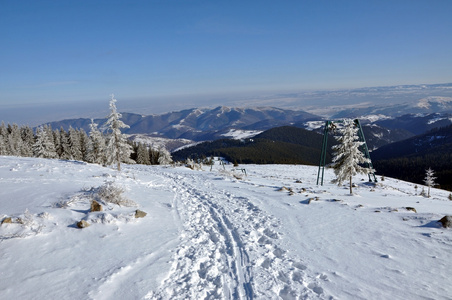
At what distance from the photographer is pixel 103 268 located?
6043 millimetres

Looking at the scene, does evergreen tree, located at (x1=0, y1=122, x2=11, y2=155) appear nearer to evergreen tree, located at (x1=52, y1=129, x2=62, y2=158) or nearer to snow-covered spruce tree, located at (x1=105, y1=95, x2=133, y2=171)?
evergreen tree, located at (x1=52, y1=129, x2=62, y2=158)

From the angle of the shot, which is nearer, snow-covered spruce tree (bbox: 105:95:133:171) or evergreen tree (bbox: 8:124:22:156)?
snow-covered spruce tree (bbox: 105:95:133:171)

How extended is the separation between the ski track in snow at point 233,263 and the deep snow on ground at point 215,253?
3 centimetres

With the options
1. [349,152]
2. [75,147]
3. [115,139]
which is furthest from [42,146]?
[349,152]

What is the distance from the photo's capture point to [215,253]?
716 cm

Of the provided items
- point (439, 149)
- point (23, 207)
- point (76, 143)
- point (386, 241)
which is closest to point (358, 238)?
point (386, 241)

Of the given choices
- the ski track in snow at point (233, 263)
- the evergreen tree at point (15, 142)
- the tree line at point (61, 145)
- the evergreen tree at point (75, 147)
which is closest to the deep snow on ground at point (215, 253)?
the ski track in snow at point (233, 263)

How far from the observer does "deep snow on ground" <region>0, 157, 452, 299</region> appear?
5.27 metres

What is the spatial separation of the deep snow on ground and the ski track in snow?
29 mm

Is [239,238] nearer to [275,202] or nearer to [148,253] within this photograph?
[148,253]

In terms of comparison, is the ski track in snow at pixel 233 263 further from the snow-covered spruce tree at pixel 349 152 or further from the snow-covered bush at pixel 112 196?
the snow-covered spruce tree at pixel 349 152

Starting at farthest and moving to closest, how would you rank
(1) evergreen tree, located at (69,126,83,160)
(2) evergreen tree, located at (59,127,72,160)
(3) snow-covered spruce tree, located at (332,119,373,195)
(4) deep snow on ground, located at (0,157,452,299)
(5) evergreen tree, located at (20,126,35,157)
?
(2) evergreen tree, located at (59,127,72,160), (5) evergreen tree, located at (20,126,35,157), (1) evergreen tree, located at (69,126,83,160), (3) snow-covered spruce tree, located at (332,119,373,195), (4) deep snow on ground, located at (0,157,452,299)

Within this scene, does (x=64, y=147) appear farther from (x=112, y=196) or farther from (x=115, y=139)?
(x=112, y=196)

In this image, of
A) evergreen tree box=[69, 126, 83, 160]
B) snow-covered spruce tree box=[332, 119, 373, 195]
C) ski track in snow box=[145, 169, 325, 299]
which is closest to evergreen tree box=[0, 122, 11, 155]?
evergreen tree box=[69, 126, 83, 160]
